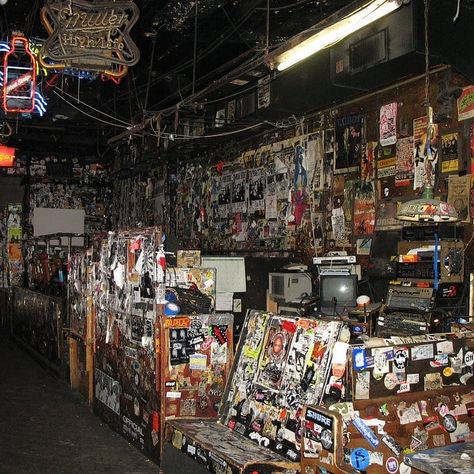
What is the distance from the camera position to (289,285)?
270 inches

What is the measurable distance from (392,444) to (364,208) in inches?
155

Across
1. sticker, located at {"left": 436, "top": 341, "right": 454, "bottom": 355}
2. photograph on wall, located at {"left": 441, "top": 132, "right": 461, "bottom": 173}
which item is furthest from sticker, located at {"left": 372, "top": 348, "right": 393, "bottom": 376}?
photograph on wall, located at {"left": 441, "top": 132, "right": 461, "bottom": 173}

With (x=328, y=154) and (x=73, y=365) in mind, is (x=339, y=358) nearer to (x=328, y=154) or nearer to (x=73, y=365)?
(x=328, y=154)

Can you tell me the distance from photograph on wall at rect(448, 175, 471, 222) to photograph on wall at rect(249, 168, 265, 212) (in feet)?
11.3

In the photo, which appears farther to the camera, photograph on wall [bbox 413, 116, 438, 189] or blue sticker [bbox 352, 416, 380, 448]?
photograph on wall [bbox 413, 116, 438, 189]

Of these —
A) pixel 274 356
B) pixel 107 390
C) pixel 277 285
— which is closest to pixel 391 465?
pixel 274 356

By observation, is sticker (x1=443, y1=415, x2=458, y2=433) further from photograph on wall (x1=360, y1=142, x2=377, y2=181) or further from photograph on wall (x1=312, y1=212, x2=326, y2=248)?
photograph on wall (x1=312, y1=212, x2=326, y2=248)

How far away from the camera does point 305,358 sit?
3686 millimetres

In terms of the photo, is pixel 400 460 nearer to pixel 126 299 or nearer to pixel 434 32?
pixel 126 299

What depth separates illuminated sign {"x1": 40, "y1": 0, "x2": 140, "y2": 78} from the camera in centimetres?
489

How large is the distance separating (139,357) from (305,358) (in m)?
1.90

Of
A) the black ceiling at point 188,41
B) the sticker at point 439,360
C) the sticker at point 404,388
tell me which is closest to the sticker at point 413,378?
the sticker at point 404,388

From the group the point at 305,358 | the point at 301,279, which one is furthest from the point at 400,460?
the point at 301,279

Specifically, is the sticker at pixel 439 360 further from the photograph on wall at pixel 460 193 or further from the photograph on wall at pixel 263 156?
the photograph on wall at pixel 263 156
